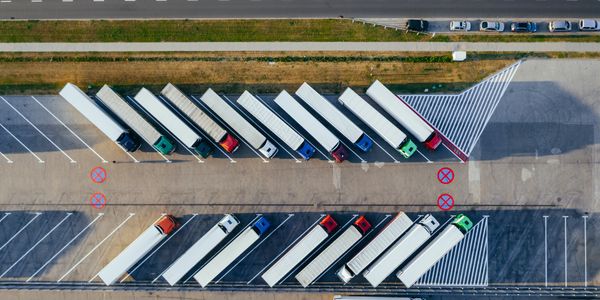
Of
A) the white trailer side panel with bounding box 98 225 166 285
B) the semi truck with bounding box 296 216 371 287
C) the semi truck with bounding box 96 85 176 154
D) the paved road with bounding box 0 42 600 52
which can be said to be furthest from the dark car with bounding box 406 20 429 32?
the white trailer side panel with bounding box 98 225 166 285

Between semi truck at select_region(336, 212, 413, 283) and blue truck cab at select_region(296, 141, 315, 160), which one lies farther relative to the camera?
blue truck cab at select_region(296, 141, 315, 160)

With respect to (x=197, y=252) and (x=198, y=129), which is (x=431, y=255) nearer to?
(x=197, y=252)

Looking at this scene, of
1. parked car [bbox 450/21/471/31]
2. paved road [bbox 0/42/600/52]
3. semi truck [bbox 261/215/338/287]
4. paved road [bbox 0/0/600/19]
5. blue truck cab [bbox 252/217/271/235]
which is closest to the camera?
semi truck [bbox 261/215/338/287]

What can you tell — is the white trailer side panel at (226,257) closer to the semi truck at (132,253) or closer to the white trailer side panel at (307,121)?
the semi truck at (132,253)

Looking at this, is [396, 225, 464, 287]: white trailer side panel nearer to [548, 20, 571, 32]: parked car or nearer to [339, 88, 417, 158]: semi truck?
[339, 88, 417, 158]: semi truck

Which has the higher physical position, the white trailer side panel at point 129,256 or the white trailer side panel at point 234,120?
the white trailer side panel at point 234,120

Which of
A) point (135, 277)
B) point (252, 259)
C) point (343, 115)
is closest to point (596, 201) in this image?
point (343, 115)

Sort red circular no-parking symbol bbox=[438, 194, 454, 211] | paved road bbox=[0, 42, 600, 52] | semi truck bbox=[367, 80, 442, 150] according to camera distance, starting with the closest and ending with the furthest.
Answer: semi truck bbox=[367, 80, 442, 150] < red circular no-parking symbol bbox=[438, 194, 454, 211] < paved road bbox=[0, 42, 600, 52]

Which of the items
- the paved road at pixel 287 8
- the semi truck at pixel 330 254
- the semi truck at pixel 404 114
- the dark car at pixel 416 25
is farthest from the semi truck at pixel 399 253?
the paved road at pixel 287 8
